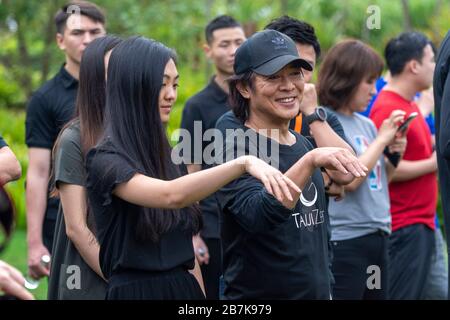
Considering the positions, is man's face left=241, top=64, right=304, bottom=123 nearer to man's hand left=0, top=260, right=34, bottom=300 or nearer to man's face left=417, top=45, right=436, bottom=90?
man's hand left=0, top=260, right=34, bottom=300

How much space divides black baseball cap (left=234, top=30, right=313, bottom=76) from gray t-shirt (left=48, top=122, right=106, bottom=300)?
32.7 inches

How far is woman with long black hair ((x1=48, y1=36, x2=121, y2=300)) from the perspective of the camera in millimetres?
4062

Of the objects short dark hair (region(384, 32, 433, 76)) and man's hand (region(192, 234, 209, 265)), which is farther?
short dark hair (region(384, 32, 433, 76))

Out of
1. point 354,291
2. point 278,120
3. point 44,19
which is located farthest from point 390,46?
point 44,19

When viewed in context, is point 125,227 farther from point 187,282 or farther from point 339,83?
point 339,83

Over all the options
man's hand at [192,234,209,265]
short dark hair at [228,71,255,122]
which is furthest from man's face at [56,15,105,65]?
short dark hair at [228,71,255,122]

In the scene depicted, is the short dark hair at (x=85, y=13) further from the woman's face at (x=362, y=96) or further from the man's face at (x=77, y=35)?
the woman's face at (x=362, y=96)

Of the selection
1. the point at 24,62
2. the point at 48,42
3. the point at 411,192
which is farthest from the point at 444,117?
the point at 24,62

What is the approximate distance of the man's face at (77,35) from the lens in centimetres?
572

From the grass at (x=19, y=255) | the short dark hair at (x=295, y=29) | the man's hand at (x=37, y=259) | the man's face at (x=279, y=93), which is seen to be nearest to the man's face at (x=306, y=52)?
the short dark hair at (x=295, y=29)

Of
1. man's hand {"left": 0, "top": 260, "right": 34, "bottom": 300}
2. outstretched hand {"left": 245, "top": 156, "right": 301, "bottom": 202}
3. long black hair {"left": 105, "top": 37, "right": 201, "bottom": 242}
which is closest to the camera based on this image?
man's hand {"left": 0, "top": 260, "right": 34, "bottom": 300}

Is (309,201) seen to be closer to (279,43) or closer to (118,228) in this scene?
(279,43)

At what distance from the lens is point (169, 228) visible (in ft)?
11.7

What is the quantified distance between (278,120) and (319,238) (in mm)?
537
